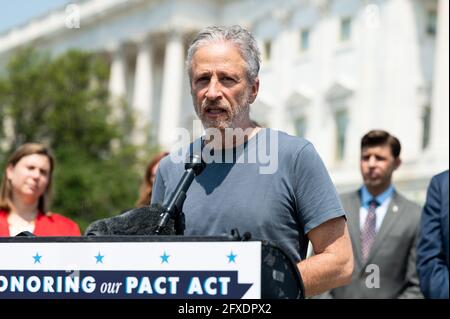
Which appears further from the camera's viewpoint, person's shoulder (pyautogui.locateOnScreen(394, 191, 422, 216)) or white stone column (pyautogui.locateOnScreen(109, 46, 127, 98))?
white stone column (pyautogui.locateOnScreen(109, 46, 127, 98))

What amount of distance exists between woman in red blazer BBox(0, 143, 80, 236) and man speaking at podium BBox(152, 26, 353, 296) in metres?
3.48

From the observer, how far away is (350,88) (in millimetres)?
43812

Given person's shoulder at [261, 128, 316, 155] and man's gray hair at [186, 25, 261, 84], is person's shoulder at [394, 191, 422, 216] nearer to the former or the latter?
person's shoulder at [261, 128, 316, 155]

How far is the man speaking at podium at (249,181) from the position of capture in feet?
10.9

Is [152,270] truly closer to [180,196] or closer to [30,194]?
[180,196]

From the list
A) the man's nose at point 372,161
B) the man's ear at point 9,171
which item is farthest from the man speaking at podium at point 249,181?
the man's nose at point 372,161

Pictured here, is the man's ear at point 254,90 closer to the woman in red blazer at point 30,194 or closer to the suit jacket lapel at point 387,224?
the woman in red blazer at point 30,194

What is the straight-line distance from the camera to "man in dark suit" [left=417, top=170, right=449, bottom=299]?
6000 mm

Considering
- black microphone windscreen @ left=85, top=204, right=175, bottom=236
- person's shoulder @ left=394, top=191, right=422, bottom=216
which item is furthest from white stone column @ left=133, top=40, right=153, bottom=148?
black microphone windscreen @ left=85, top=204, right=175, bottom=236

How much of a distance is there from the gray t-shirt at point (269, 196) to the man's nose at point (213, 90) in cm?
25

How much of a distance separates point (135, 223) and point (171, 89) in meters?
52.6

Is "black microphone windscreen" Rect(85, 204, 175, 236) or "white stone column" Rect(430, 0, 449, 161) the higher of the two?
"white stone column" Rect(430, 0, 449, 161)

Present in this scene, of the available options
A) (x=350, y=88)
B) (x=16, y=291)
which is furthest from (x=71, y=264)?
(x=350, y=88)

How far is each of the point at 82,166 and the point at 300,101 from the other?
13.0m
